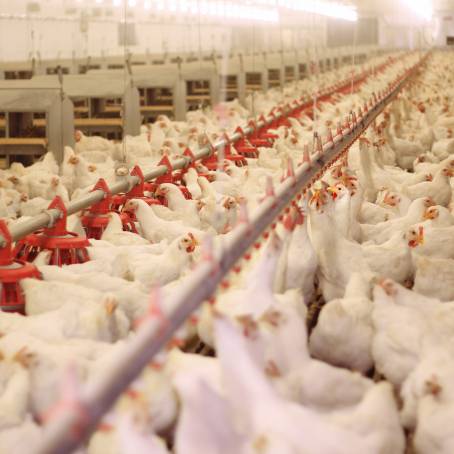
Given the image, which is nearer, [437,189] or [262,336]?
[262,336]

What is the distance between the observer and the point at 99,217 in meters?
3.84

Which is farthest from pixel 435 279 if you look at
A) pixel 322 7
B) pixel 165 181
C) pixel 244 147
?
pixel 322 7

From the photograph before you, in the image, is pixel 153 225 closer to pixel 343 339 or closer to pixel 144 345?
pixel 343 339

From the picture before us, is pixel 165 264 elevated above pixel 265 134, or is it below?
below

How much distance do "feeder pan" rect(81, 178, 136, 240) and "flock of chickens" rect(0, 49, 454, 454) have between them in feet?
0.32

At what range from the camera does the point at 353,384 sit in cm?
199

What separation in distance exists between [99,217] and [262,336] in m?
2.06

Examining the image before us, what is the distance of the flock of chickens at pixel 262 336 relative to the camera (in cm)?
158

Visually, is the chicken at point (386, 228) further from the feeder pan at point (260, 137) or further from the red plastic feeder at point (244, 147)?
the feeder pan at point (260, 137)

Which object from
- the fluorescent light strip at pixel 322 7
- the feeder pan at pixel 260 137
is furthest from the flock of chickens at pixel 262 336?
the fluorescent light strip at pixel 322 7

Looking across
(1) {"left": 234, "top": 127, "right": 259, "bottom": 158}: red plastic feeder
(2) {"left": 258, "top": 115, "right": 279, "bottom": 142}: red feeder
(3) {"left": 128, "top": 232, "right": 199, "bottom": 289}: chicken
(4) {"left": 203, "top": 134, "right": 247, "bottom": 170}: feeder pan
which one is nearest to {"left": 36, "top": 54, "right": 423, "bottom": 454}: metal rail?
(3) {"left": 128, "top": 232, "right": 199, "bottom": 289}: chicken

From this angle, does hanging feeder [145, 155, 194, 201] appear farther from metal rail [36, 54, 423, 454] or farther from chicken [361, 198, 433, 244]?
metal rail [36, 54, 423, 454]

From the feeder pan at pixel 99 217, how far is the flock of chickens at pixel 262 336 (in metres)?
0.10

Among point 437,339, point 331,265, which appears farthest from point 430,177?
point 437,339
